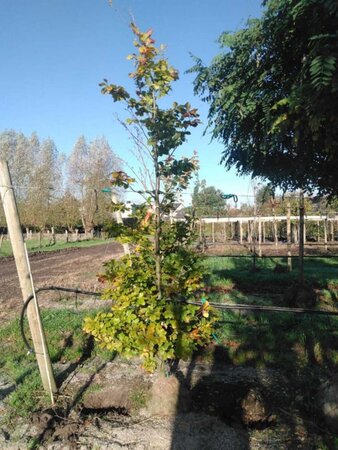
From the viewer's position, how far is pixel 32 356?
5.64 metres

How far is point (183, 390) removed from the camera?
12.9 feet

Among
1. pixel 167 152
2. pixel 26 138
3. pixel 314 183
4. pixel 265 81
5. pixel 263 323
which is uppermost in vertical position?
pixel 26 138

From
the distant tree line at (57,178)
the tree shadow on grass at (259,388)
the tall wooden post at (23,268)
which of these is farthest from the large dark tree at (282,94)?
the distant tree line at (57,178)

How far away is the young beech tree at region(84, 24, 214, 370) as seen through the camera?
3467mm

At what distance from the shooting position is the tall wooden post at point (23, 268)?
406cm

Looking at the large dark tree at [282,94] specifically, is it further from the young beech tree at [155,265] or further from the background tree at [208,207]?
the background tree at [208,207]

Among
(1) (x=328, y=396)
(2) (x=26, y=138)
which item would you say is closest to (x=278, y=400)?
(1) (x=328, y=396)

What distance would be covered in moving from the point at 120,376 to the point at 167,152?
3013mm

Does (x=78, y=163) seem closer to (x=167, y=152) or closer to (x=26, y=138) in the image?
(x=26, y=138)

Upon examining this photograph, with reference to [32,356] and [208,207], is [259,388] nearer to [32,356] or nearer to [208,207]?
[32,356]

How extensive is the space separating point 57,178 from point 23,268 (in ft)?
132

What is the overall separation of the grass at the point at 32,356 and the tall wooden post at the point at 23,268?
0.28 meters

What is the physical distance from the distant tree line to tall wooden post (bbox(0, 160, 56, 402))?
2649 centimetres

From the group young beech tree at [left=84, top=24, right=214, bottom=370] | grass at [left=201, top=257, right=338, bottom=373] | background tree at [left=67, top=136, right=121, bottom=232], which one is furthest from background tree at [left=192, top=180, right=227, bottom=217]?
background tree at [left=67, top=136, right=121, bottom=232]
